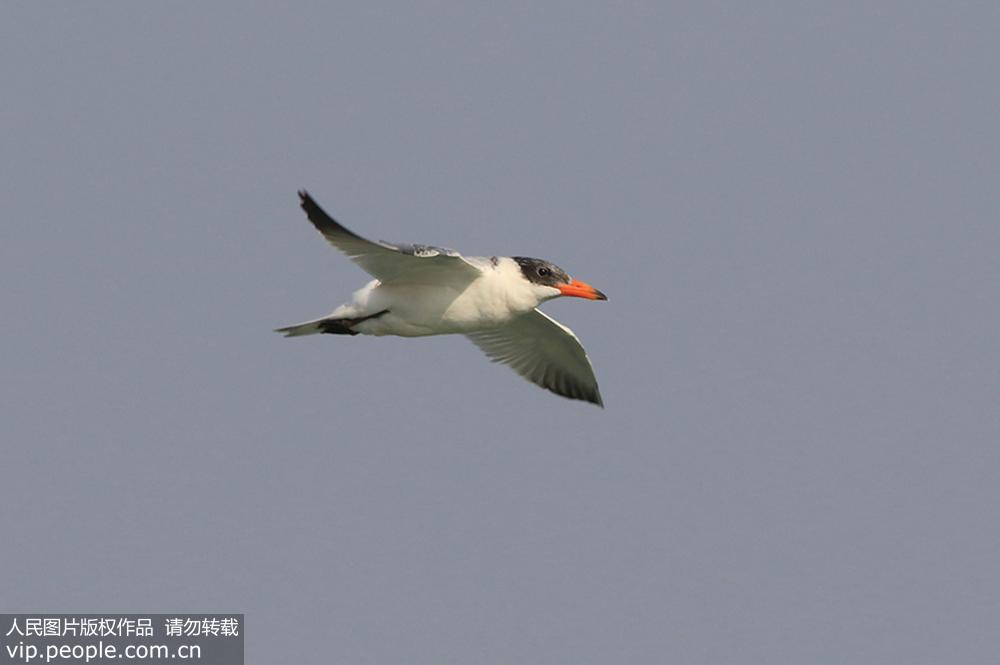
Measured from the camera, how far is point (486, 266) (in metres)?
15.1

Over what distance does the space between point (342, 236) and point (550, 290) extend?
238 centimetres

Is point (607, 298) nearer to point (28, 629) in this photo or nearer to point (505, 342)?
point (505, 342)

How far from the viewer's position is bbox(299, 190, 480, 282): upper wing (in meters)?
13.8

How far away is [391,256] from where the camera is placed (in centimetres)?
1432

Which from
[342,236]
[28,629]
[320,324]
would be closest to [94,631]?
[28,629]

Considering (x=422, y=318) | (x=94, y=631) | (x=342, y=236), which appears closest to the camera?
(x=342, y=236)

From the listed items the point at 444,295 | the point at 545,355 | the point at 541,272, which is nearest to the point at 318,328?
the point at 444,295

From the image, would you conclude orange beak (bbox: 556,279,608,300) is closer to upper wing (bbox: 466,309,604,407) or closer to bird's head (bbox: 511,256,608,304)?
bird's head (bbox: 511,256,608,304)

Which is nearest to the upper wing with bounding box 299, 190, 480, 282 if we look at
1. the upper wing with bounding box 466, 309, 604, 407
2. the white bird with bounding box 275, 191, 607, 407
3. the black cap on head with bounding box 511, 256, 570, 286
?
the white bird with bounding box 275, 191, 607, 407

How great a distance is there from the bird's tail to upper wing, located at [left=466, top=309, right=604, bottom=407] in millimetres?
2823

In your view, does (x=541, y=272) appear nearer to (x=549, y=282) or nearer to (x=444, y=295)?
(x=549, y=282)

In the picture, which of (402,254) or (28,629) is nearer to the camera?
(402,254)

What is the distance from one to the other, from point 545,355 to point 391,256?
14.2ft

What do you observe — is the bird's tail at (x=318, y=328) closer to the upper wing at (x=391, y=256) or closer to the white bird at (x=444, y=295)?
the white bird at (x=444, y=295)
